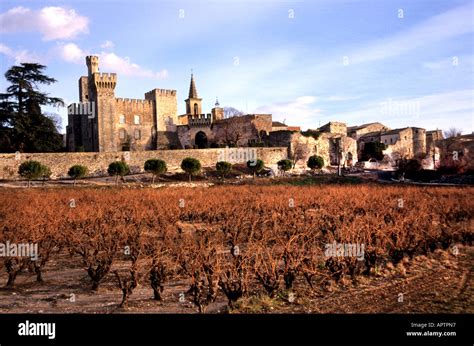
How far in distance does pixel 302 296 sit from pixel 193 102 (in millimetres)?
51407

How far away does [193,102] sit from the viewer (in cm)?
5731

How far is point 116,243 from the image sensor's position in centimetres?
912

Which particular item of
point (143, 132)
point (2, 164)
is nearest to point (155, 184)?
point (2, 164)

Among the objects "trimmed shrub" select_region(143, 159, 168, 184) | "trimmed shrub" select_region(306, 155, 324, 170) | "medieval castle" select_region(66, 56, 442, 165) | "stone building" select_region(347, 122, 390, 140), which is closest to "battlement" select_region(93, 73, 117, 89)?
"medieval castle" select_region(66, 56, 442, 165)

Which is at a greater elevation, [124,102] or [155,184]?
[124,102]

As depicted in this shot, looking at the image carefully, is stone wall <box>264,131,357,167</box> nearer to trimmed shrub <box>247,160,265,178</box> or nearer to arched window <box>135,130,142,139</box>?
trimmed shrub <box>247,160,265,178</box>

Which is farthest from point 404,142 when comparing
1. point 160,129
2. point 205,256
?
point 205,256

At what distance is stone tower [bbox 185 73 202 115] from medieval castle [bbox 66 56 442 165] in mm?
3261

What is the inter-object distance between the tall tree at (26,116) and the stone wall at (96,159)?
1.77m

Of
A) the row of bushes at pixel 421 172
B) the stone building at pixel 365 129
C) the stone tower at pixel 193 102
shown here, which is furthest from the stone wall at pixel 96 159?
the stone building at pixel 365 129

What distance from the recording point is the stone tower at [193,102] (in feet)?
187
